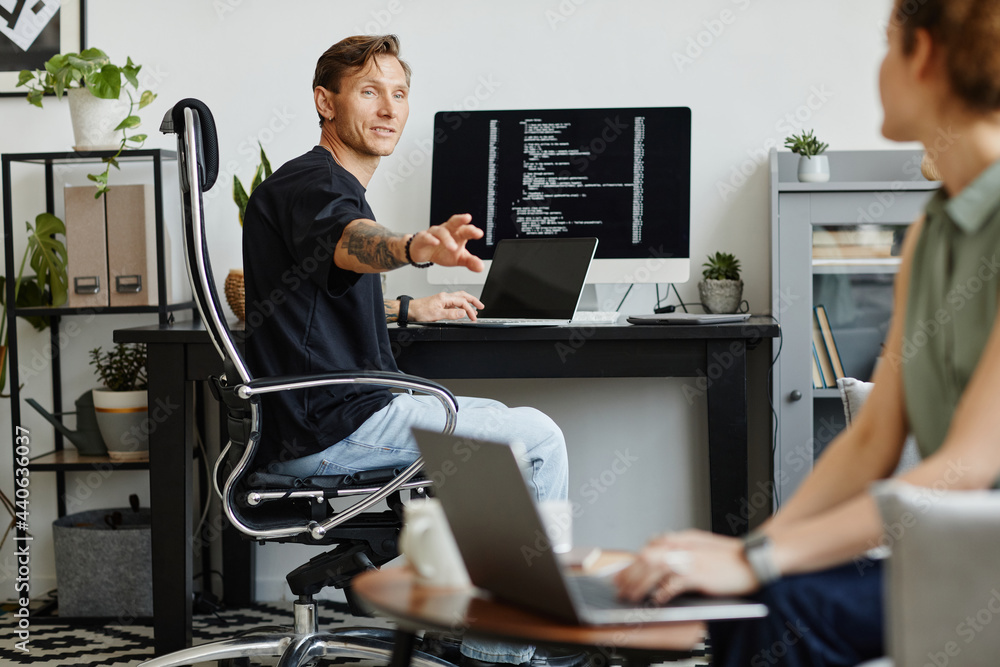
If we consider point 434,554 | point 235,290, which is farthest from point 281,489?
point 235,290

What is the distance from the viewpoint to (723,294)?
2.70 meters

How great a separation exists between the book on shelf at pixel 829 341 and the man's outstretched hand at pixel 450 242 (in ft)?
4.82

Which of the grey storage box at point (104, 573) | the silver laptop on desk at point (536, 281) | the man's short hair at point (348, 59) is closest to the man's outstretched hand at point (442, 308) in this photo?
Answer: the silver laptop on desk at point (536, 281)

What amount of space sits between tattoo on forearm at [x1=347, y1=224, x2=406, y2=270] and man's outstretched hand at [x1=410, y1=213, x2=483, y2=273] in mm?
95

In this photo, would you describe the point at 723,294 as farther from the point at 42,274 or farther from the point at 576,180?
the point at 42,274

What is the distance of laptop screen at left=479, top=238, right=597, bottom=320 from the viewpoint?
7.84 feet

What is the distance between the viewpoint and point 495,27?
9.39 ft

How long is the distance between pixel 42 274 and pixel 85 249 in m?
0.21

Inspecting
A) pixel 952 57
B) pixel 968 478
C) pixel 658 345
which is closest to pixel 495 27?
pixel 658 345

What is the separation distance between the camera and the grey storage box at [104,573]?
2.70 m

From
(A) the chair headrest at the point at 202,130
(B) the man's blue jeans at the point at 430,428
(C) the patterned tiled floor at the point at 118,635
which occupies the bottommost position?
(C) the patterned tiled floor at the point at 118,635

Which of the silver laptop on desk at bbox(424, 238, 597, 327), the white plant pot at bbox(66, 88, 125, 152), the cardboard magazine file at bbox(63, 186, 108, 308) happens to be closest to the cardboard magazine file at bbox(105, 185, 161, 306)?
the cardboard magazine file at bbox(63, 186, 108, 308)

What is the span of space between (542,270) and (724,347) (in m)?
0.51

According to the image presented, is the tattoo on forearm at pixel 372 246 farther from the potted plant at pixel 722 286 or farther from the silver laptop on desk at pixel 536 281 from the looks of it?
the potted plant at pixel 722 286
